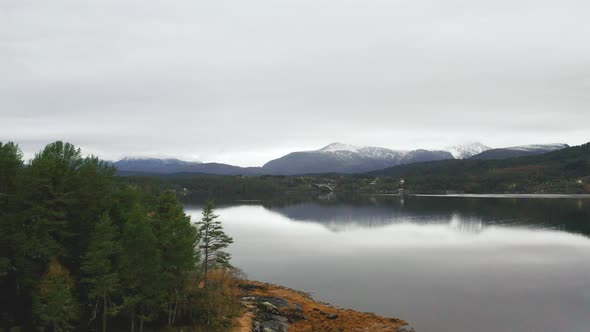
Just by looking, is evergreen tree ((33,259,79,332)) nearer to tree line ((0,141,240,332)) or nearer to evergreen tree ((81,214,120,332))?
tree line ((0,141,240,332))

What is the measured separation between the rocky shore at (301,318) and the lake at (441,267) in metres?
3.18

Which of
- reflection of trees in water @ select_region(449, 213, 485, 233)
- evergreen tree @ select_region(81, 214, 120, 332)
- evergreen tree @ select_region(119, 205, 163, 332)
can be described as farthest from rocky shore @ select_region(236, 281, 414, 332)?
reflection of trees in water @ select_region(449, 213, 485, 233)

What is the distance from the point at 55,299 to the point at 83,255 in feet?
24.7

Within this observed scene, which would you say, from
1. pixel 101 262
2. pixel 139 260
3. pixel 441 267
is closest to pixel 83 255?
pixel 139 260

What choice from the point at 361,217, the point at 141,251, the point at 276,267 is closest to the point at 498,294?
the point at 276,267

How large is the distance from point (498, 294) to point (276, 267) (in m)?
35.9

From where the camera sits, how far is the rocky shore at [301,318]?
4325 cm

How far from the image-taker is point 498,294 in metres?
56.2

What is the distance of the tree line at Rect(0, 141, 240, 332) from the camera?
31109 mm

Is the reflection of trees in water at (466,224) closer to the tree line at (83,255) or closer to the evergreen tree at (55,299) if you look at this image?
the tree line at (83,255)

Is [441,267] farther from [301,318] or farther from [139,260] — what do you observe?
[139,260]

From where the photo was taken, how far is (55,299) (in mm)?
28000

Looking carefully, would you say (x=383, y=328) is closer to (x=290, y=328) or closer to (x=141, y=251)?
(x=290, y=328)

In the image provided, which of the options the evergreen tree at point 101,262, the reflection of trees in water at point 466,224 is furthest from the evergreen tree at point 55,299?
the reflection of trees in water at point 466,224
